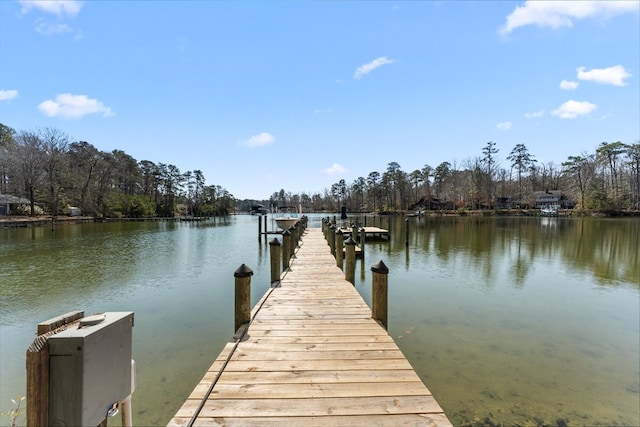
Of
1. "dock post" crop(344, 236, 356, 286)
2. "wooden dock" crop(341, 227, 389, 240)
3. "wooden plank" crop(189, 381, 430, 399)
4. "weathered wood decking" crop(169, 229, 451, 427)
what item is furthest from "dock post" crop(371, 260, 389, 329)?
"wooden dock" crop(341, 227, 389, 240)

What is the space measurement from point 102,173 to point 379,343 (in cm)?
Result: 5748

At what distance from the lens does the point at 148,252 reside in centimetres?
1688

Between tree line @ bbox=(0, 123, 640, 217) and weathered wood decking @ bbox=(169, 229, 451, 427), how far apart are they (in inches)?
1853

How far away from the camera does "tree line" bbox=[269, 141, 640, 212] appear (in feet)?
169

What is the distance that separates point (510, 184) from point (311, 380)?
83.5 m

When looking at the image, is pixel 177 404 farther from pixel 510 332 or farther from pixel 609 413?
pixel 510 332

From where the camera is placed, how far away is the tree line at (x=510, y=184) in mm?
51594

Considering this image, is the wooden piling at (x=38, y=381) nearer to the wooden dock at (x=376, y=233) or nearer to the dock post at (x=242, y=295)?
the dock post at (x=242, y=295)

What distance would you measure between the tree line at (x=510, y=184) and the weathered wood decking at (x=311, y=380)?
63298mm

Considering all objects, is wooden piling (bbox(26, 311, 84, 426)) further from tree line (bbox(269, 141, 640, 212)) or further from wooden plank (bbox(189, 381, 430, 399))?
tree line (bbox(269, 141, 640, 212))

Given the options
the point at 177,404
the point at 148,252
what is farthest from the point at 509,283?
the point at 148,252

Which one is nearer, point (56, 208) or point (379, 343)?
point (379, 343)

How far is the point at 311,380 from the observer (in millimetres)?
3029

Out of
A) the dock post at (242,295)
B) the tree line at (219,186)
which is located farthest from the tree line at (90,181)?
the dock post at (242,295)
